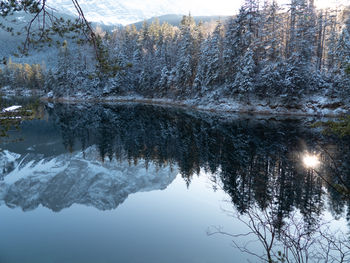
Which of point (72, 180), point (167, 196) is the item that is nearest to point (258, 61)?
point (167, 196)

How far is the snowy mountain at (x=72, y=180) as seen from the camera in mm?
13659

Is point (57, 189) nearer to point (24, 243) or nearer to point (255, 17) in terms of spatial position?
point (24, 243)

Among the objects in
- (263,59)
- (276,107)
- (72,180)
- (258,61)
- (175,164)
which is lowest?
(72,180)

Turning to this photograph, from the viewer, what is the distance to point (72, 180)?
54.5 feet

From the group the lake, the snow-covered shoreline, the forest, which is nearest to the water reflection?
the lake

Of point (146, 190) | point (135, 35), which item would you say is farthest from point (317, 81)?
point (135, 35)

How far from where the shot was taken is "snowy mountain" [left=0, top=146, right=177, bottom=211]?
→ 538 inches

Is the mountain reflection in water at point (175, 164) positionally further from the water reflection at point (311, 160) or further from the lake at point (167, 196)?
the water reflection at point (311, 160)

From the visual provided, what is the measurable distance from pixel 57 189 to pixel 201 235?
971 cm

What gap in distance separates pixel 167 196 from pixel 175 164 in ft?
16.8

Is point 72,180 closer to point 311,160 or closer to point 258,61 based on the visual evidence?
point 311,160

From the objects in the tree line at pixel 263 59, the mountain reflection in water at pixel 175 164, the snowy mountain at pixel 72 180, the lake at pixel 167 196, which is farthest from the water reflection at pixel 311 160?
the tree line at pixel 263 59

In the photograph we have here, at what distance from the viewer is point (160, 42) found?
78.0m

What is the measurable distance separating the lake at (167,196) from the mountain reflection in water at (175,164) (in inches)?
3.4
